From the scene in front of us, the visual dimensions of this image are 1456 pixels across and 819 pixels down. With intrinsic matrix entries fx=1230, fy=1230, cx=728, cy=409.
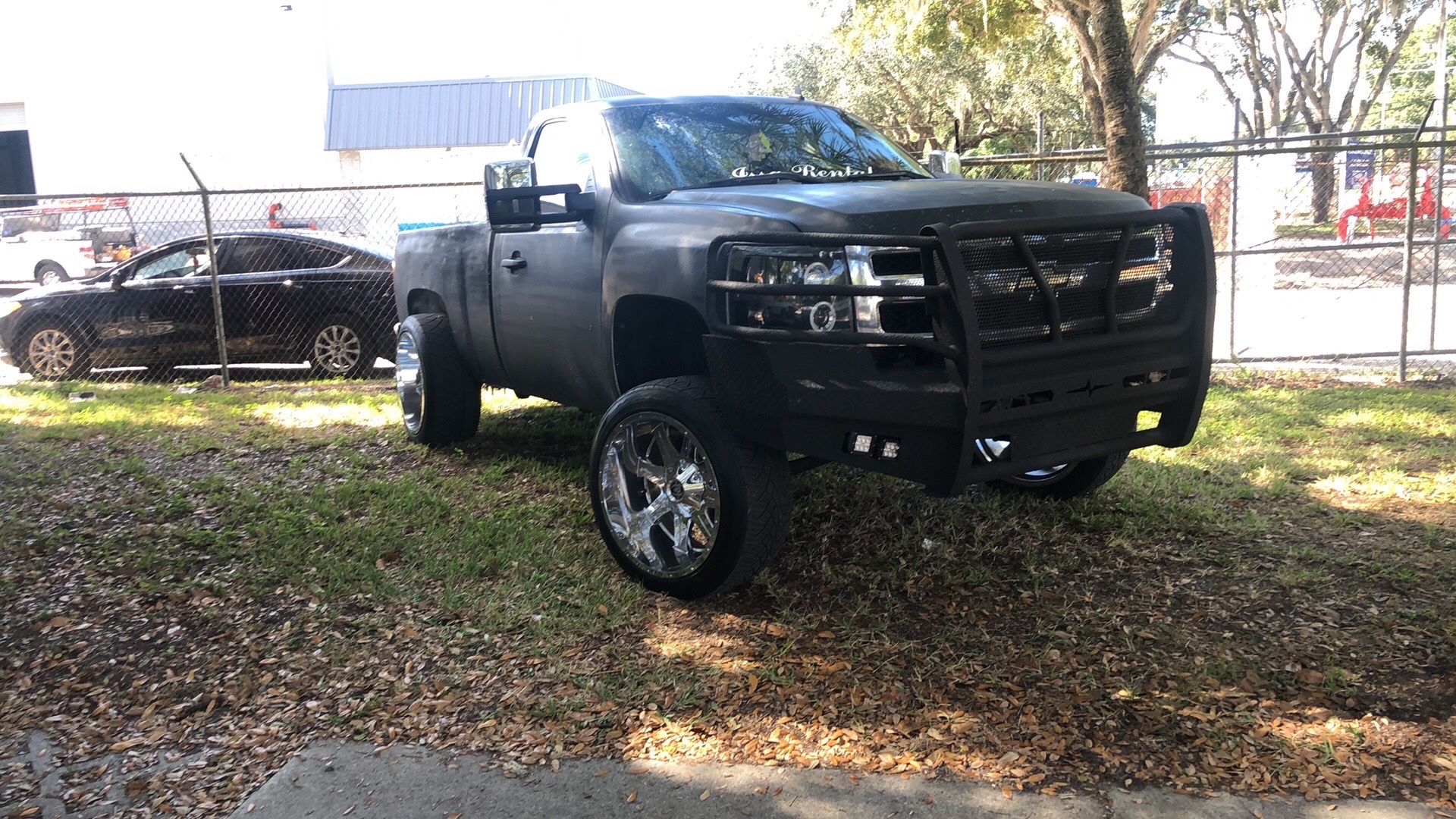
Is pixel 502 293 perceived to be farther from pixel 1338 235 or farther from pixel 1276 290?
pixel 1276 290

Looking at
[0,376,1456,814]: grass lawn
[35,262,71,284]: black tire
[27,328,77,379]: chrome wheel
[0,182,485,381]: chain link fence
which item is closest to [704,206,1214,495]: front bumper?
[0,376,1456,814]: grass lawn

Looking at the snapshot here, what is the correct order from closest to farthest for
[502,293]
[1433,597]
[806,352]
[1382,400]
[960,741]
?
1. [960,741]
2. [806,352]
3. [1433,597]
4. [502,293]
5. [1382,400]

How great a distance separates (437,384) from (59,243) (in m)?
16.0

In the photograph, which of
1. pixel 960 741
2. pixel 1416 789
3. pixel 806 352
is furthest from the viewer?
pixel 806 352

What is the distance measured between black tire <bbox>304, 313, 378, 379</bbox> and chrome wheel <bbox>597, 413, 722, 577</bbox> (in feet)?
23.8

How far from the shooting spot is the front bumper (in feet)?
13.0

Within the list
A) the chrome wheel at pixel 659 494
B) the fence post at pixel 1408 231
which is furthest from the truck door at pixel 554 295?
the fence post at pixel 1408 231

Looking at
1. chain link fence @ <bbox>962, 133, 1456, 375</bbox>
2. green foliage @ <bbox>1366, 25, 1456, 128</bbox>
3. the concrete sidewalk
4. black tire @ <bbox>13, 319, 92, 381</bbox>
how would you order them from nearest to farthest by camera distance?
the concrete sidewalk → chain link fence @ <bbox>962, 133, 1456, 375</bbox> → black tire @ <bbox>13, 319, 92, 381</bbox> → green foliage @ <bbox>1366, 25, 1456, 128</bbox>

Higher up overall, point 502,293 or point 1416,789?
point 502,293

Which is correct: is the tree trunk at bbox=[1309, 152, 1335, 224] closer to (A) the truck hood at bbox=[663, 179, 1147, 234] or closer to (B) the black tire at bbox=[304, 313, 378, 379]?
(A) the truck hood at bbox=[663, 179, 1147, 234]

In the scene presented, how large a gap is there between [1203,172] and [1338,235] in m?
1.18

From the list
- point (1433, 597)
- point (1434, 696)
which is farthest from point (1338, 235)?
point (1434, 696)

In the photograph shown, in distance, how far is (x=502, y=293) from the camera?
6402 millimetres

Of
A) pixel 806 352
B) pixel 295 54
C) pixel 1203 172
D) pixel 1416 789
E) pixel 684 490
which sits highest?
pixel 295 54
